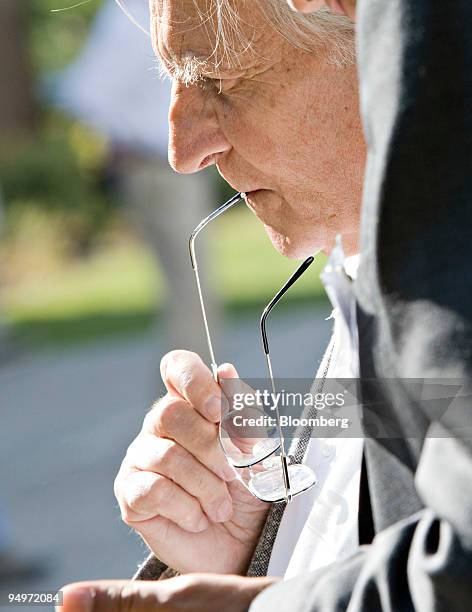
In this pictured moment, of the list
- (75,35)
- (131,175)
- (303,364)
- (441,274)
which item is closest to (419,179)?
(441,274)

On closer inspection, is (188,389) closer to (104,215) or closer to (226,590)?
(226,590)

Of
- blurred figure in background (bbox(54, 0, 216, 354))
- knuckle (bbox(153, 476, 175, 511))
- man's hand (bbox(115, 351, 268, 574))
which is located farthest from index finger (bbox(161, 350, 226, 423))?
blurred figure in background (bbox(54, 0, 216, 354))

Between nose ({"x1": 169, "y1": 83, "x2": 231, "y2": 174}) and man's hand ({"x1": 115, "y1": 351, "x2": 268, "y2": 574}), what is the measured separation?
0.29 meters

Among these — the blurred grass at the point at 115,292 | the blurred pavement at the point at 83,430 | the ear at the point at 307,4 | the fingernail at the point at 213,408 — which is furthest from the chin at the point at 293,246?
the blurred grass at the point at 115,292

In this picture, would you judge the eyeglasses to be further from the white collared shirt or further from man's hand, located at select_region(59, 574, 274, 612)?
man's hand, located at select_region(59, 574, 274, 612)

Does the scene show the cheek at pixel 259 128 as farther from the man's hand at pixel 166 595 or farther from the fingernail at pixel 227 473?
the man's hand at pixel 166 595

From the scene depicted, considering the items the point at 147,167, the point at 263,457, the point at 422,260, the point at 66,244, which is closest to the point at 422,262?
the point at 422,260

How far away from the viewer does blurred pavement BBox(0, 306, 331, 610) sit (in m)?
5.63

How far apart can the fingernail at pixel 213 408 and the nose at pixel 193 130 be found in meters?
0.34

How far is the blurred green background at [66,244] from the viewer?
12594 millimetres

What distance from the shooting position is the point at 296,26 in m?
1.35

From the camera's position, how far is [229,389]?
1.54 m

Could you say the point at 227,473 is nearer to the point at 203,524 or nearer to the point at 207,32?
the point at 203,524

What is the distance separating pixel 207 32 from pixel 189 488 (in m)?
0.64
